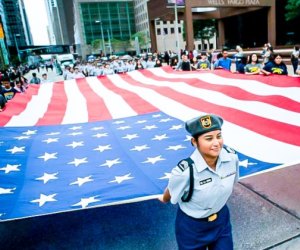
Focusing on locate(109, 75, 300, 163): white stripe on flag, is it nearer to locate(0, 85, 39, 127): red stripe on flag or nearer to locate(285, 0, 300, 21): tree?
locate(0, 85, 39, 127): red stripe on flag

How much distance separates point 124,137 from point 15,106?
2.97 m

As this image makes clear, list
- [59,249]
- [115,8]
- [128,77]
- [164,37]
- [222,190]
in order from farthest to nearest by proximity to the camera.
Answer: [115,8] < [164,37] < [128,77] < [59,249] < [222,190]

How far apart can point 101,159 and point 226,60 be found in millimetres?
7459

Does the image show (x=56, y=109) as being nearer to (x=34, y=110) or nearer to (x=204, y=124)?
(x=34, y=110)

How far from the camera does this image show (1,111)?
5781 mm

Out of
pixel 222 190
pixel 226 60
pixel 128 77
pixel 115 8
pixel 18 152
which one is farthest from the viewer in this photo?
pixel 115 8

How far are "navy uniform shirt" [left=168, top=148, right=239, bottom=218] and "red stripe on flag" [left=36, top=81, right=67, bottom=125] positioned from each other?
3702 mm

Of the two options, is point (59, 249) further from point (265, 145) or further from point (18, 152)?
point (265, 145)

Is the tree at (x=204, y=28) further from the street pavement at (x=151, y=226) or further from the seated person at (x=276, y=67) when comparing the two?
the street pavement at (x=151, y=226)

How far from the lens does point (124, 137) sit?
430 centimetres

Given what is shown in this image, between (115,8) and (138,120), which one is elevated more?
(115,8)

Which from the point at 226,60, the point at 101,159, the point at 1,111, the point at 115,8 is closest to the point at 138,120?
the point at 101,159

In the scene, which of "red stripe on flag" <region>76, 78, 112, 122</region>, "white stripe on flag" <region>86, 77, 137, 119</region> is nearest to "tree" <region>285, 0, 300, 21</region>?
"white stripe on flag" <region>86, 77, 137, 119</region>

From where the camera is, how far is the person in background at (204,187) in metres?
1.86
